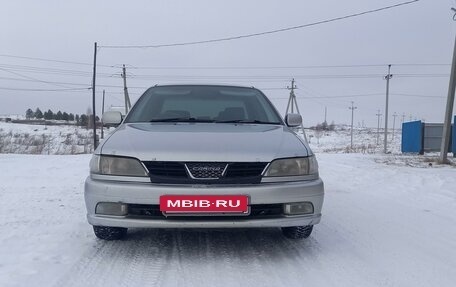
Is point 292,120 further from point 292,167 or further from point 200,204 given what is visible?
point 200,204

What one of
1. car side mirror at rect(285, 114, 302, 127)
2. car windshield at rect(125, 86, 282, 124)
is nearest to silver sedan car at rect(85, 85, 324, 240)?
car windshield at rect(125, 86, 282, 124)

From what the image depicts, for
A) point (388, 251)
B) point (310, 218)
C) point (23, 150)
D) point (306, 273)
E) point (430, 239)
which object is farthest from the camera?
point (23, 150)

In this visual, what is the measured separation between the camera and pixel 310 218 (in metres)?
3.36

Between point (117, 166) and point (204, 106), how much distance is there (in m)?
1.68

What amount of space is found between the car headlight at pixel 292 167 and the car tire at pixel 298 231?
55 centimetres

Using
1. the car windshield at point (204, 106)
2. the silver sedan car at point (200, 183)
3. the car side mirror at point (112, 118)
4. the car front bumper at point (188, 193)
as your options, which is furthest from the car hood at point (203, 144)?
the car side mirror at point (112, 118)

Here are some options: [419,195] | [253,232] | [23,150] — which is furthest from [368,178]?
[23,150]

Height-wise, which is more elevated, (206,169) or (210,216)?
(206,169)

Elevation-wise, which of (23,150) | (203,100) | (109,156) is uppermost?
(203,100)

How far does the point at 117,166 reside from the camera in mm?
3311

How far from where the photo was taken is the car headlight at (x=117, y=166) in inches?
128

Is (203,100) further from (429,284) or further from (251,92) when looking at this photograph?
(429,284)

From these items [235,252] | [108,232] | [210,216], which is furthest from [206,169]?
[108,232]

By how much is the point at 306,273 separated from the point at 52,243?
2179 millimetres
